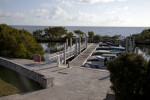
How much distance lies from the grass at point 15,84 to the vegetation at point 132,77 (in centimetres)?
569

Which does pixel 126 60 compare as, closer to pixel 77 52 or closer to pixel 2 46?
pixel 2 46

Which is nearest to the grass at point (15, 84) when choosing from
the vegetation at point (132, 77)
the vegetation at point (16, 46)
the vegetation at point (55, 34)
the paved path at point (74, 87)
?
the paved path at point (74, 87)

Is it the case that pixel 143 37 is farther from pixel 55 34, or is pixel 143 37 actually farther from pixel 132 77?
pixel 132 77

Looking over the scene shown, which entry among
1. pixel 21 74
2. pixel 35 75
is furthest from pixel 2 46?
pixel 35 75

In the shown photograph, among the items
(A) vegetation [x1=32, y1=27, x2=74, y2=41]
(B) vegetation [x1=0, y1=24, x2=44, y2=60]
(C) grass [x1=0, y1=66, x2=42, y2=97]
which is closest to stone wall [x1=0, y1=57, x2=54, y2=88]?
(C) grass [x1=0, y1=66, x2=42, y2=97]

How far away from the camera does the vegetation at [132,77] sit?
20.1 feet

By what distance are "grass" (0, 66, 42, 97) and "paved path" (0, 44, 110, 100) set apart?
0.72 meters

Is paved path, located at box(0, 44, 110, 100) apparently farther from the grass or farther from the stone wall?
the grass

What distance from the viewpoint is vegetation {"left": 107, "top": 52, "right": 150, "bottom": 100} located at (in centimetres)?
614

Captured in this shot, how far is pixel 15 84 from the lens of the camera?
10781 mm

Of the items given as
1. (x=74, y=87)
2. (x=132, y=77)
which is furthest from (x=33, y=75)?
(x=132, y=77)

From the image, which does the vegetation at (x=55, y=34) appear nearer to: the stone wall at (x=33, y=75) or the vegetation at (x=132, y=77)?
the stone wall at (x=33, y=75)

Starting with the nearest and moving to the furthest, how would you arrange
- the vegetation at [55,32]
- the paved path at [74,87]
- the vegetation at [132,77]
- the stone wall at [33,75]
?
1. the vegetation at [132,77]
2. the paved path at [74,87]
3. the stone wall at [33,75]
4. the vegetation at [55,32]

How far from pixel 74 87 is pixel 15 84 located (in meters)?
3.92
